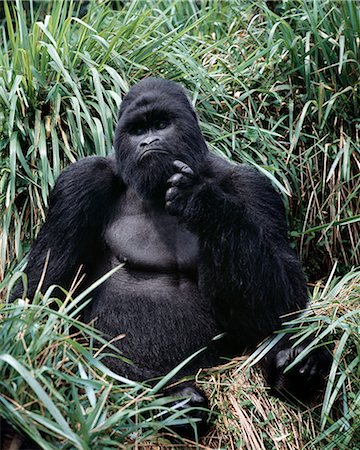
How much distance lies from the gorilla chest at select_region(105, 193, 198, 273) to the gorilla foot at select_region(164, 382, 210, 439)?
60cm

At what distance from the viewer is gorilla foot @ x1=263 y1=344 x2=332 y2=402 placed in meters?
3.72

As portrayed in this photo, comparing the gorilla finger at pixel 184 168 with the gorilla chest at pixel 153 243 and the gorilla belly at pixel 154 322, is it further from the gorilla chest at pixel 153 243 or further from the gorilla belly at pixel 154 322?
the gorilla belly at pixel 154 322

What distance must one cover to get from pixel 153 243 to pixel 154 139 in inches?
17.8

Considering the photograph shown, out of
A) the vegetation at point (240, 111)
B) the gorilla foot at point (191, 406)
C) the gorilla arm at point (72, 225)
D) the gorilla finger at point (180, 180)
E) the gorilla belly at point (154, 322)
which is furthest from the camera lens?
the vegetation at point (240, 111)

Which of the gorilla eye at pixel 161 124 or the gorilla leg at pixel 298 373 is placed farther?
the gorilla eye at pixel 161 124

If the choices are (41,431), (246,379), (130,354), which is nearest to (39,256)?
(130,354)

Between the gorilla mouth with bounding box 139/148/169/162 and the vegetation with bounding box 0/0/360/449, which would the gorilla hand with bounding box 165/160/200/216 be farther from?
the vegetation with bounding box 0/0/360/449

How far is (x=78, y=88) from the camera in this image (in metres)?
4.85

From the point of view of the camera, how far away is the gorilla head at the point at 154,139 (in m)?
3.89

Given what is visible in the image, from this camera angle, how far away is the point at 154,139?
12.8 feet

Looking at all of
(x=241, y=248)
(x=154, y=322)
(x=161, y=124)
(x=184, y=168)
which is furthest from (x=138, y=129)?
(x=154, y=322)

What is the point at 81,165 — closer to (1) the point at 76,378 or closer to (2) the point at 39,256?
(2) the point at 39,256

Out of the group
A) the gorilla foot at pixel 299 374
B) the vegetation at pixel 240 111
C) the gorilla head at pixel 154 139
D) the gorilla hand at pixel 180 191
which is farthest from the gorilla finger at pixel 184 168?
the gorilla foot at pixel 299 374

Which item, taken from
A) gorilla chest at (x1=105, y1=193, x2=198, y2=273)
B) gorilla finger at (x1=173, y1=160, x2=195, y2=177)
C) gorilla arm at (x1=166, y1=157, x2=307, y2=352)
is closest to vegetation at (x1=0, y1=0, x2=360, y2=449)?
gorilla arm at (x1=166, y1=157, x2=307, y2=352)
